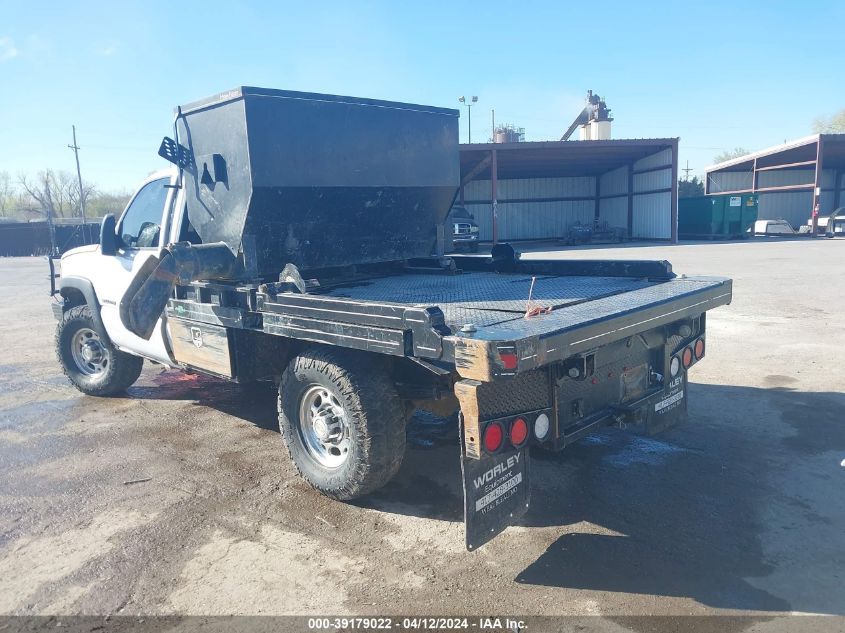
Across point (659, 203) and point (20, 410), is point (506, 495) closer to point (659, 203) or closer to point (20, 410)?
point (20, 410)

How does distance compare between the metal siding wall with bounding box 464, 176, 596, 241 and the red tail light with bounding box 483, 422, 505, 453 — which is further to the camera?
the metal siding wall with bounding box 464, 176, 596, 241

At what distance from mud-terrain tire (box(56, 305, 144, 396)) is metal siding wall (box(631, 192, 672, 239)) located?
93.1ft

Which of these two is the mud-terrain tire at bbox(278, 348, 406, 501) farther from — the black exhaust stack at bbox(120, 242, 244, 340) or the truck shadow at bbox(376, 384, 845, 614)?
the black exhaust stack at bbox(120, 242, 244, 340)

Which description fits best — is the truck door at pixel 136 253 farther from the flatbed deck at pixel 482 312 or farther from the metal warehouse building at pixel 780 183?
the metal warehouse building at pixel 780 183

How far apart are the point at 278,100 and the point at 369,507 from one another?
3.03m

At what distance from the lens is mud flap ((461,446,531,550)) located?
3.10 m

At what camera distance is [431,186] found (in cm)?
592

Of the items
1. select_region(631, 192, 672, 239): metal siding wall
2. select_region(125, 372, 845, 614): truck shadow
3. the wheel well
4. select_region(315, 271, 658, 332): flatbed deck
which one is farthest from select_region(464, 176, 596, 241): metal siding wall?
select_region(125, 372, 845, 614): truck shadow

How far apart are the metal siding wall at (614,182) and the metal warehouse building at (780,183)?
854 centimetres

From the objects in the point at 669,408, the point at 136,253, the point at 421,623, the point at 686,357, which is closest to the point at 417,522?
the point at 421,623

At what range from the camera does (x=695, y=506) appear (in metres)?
3.95

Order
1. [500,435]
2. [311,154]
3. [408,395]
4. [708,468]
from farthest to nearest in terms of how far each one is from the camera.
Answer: [311,154] → [708,468] → [408,395] → [500,435]

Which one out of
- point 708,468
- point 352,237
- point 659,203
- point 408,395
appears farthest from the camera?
point 659,203

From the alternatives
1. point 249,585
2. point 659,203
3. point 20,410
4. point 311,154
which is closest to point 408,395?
point 249,585
